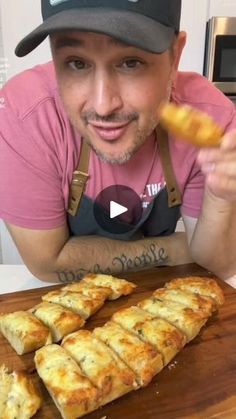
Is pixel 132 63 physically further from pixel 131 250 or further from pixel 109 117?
pixel 131 250

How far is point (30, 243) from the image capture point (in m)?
1.26

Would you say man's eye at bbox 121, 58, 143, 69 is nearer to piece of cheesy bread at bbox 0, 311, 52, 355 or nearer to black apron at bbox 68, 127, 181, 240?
black apron at bbox 68, 127, 181, 240

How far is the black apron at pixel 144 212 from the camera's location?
1.27m

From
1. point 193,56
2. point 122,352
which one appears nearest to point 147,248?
point 122,352

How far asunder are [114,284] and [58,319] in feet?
0.65

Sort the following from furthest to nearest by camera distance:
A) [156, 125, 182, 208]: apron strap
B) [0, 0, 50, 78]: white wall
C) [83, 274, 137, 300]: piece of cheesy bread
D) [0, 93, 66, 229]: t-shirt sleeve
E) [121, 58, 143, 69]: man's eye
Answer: [0, 0, 50, 78]: white wall → [156, 125, 182, 208]: apron strap → [0, 93, 66, 229]: t-shirt sleeve → [83, 274, 137, 300]: piece of cheesy bread → [121, 58, 143, 69]: man's eye

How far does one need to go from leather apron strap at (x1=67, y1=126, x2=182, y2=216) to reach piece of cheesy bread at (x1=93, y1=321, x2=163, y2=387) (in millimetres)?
446

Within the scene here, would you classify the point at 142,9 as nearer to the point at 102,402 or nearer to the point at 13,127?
the point at 13,127

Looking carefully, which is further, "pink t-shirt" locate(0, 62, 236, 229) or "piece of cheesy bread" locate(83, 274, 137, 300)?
"pink t-shirt" locate(0, 62, 236, 229)

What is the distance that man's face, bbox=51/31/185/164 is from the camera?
3.16ft

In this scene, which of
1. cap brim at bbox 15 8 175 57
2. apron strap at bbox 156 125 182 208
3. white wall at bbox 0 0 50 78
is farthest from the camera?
white wall at bbox 0 0 50 78

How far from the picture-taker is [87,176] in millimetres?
1275

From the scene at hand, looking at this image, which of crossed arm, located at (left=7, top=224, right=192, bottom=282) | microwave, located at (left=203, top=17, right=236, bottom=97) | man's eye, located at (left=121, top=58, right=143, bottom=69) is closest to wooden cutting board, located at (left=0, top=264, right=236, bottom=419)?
crossed arm, located at (left=7, top=224, right=192, bottom=282)

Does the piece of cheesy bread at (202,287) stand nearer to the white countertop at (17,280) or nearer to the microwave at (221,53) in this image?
the white countertop at (17,280)
